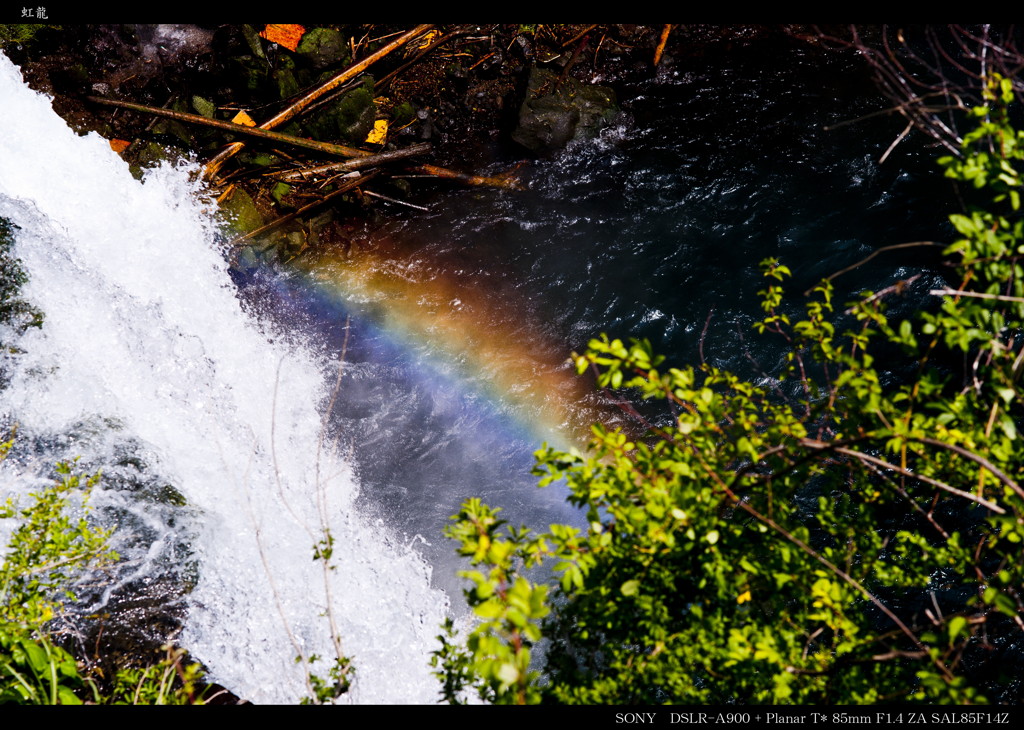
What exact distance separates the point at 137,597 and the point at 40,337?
3.15 metres

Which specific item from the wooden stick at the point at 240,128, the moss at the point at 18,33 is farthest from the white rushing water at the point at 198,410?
the wooden stick at the point at 240,128

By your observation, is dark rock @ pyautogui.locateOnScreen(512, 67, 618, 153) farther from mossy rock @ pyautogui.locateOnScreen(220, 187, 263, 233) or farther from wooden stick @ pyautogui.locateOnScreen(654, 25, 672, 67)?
mossy rock @ pyautogui.locateOnScreen(220, 187, 263, 233)

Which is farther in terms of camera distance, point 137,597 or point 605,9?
point 605,9

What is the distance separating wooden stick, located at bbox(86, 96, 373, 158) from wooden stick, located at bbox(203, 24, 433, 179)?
168 millimetres

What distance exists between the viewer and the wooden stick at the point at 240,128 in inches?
332

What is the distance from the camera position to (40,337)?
6.57 meters

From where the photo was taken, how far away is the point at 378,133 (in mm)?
9164

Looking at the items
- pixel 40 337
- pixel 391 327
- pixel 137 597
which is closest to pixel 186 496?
pixel 137 597

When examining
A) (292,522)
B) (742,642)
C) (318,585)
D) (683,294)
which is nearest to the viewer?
(742,642)

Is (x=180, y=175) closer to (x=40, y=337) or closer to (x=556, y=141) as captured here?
(x=40, y=337)

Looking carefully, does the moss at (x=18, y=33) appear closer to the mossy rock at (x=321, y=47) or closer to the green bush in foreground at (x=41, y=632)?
the mossy rock at (x=321, y=47)

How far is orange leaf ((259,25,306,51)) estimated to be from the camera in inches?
352

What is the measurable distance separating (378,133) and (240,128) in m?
1.89

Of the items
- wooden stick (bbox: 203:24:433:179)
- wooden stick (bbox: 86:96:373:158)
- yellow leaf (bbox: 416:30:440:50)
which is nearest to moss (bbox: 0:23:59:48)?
wooden stick (bbox: 86:96:373:158)
